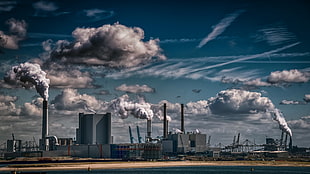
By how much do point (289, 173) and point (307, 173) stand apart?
627cm

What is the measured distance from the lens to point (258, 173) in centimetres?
16712

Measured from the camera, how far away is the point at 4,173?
157 metres

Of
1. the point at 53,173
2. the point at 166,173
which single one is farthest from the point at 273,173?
the point at 53,173

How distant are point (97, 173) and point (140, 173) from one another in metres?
14.9

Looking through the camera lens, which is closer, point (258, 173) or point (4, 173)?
point (4, 173)

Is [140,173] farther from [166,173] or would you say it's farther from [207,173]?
[207,173]

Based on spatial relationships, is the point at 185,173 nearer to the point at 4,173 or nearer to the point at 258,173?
the point at 258,173

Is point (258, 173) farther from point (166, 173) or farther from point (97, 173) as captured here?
point (97, 173)

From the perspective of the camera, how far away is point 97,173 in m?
162

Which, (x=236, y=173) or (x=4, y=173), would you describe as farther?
(x=236, y=173)

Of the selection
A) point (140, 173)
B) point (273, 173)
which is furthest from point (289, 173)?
point (140, 173)

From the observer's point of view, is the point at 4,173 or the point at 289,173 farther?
the point at 289,173

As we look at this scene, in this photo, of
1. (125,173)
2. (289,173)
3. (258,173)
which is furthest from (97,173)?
(289,173)

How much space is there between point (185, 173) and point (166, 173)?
287 inches
